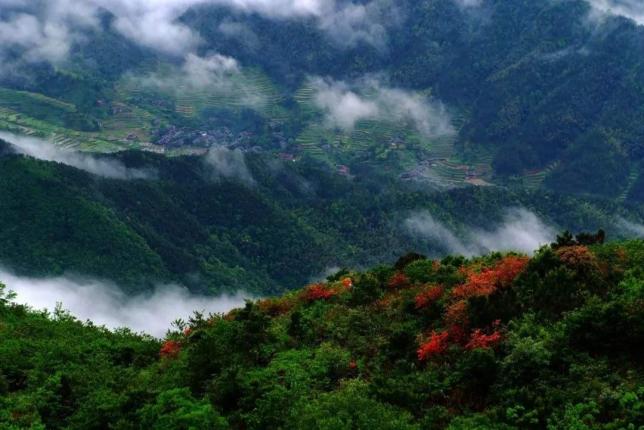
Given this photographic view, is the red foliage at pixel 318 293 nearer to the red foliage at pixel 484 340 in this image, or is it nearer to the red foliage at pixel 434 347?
the red foliage at pixel 434 347

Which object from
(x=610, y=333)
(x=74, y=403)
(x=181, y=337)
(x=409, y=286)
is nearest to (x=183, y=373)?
(x=74, y=403)

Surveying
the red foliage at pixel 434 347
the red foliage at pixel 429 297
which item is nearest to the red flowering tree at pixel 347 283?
the red foliage at pixel 429 297

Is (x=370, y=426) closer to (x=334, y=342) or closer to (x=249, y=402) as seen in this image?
(x=249, y=402)

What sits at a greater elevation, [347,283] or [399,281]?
[347,283]

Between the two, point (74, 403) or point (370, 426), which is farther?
point (74, 403)

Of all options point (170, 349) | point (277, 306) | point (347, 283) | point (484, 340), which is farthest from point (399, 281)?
point (484, 340)

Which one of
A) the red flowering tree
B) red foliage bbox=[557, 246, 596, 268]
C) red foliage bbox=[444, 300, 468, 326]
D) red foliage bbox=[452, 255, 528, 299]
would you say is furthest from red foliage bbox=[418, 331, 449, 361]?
the red flowering tree

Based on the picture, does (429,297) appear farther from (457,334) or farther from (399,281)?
(399,281)
